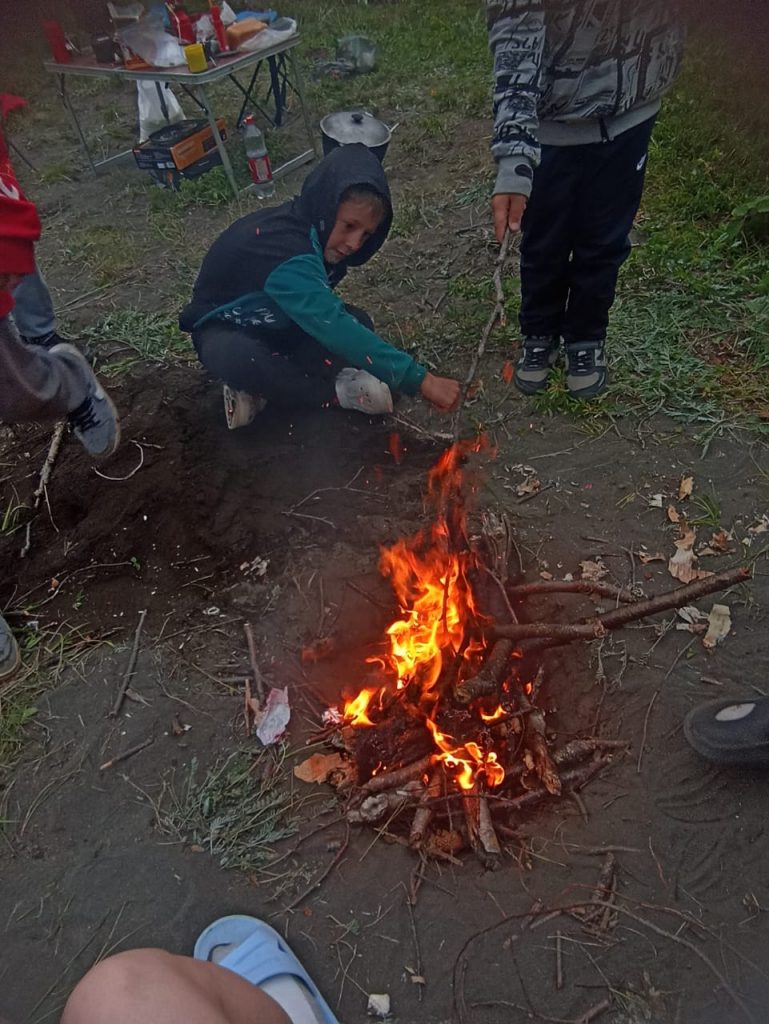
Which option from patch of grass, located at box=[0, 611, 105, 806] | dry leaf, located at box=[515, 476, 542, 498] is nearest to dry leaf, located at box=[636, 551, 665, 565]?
dry leaf, located at box=[515, 476, 542, 498]

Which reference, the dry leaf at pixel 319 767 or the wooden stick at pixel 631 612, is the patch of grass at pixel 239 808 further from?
the wooden stick at pixel 631 612

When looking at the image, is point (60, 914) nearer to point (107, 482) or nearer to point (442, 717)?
point (442, 717)

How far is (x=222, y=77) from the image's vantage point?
260 inches

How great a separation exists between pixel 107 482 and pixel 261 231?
1441mm

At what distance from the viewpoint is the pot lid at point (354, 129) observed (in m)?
3.69

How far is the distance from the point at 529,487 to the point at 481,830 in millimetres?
1605

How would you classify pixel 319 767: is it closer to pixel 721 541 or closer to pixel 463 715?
pixel 463 715

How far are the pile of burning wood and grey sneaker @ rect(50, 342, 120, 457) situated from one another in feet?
5.71

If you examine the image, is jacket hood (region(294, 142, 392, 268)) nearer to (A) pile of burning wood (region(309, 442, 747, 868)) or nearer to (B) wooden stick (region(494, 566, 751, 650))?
(A) pile of burning wood (region(309, 442, 747, 868))

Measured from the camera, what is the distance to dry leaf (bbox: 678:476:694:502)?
3201 mm

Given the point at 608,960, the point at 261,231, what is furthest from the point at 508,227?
the point at 608,960

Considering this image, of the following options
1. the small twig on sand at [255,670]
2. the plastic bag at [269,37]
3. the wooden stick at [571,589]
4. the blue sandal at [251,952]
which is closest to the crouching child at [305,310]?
the wooden stick at [571,589]

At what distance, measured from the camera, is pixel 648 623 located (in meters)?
2.73

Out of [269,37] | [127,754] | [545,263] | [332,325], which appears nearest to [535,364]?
[545,263]
